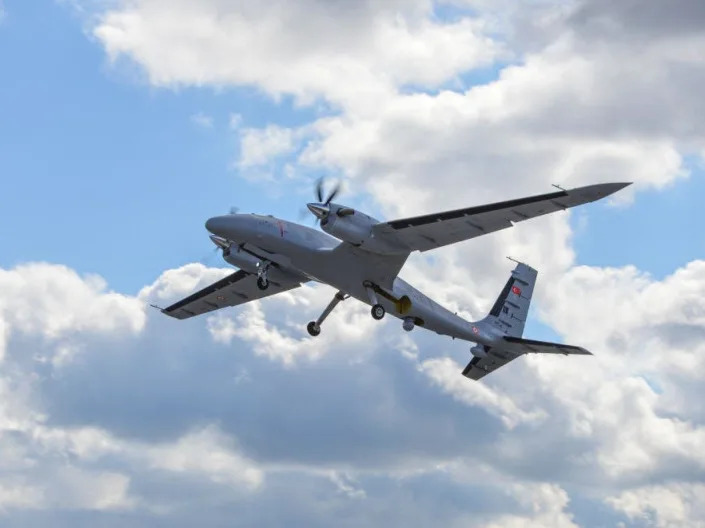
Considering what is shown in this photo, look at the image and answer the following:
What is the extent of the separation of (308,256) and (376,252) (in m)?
3.14

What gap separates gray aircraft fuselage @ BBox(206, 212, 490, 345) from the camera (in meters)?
50.8

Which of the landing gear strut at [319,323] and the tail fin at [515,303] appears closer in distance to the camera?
the landing gear strut at [319,323]

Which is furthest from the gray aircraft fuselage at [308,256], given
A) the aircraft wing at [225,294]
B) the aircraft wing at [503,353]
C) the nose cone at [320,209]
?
the aircraft wing at [503,353]

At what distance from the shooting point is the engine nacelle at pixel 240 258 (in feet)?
179

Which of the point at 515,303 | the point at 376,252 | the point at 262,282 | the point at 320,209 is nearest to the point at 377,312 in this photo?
the point at 376,252

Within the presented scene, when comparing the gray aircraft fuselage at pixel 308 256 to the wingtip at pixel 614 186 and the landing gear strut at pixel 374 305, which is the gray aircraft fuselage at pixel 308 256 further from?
the wingtip at pixel 614 186

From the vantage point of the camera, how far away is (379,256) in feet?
174

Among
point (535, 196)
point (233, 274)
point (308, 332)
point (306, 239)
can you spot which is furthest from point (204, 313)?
point (535, 196)

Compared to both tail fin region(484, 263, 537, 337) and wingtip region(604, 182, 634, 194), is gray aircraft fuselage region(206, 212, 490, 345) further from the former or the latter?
wingtip region(604, 182, 634, 194)

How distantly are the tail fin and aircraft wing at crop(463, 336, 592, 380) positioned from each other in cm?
259

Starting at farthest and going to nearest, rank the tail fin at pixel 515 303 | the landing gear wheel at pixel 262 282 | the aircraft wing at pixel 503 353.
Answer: the tail fin at pixel 515 303, the aircraft wing at pixel 503 353, the landing gear wheel at pixel 262 282

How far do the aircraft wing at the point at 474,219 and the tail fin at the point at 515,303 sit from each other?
12954mm

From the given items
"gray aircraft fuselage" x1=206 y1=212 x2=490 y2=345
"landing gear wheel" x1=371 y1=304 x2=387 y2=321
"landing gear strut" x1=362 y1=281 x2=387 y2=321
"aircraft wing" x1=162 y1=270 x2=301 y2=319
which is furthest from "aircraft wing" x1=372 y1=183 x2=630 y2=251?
"aircraft wing" x1=162 y1=270 x2=301 y2=319

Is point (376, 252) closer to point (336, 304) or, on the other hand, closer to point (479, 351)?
point (336, 304)
